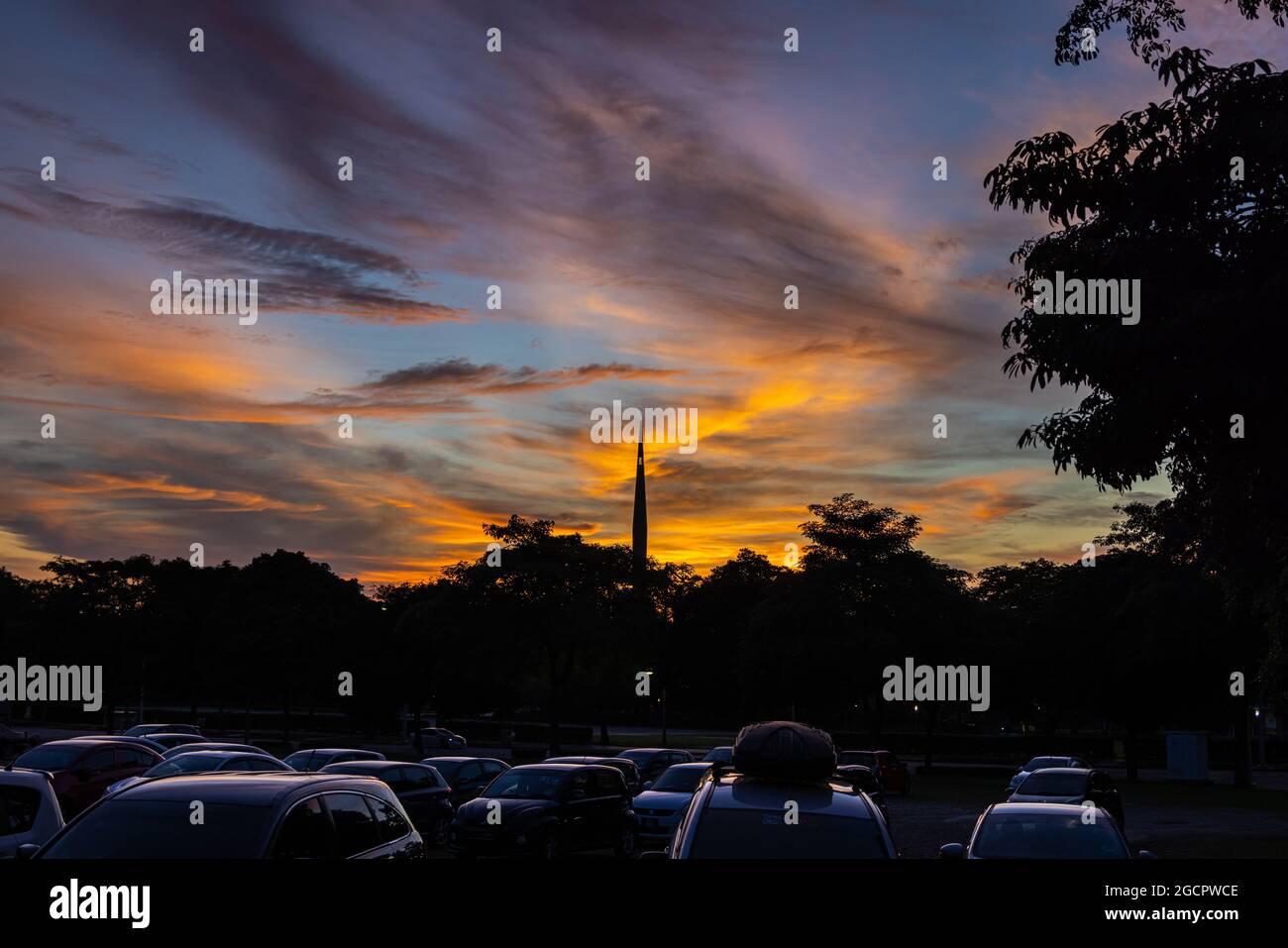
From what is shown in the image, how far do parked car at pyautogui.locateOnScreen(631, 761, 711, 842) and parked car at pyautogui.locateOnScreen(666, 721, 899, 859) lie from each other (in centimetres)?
1273

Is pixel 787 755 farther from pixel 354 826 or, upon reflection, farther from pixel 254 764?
pixel 254 764

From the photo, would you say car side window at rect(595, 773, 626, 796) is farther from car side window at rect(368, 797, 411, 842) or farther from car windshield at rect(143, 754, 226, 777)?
car side window at rect(368, 797, 411, 842)

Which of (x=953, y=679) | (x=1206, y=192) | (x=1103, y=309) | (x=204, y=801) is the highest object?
(x=1206, y=192)

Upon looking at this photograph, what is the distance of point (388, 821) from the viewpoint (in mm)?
10641

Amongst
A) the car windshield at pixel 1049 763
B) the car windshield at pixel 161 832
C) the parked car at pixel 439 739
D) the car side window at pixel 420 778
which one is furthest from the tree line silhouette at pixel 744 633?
the car windshield at pixel 161 832

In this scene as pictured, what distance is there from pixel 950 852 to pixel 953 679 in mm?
54659

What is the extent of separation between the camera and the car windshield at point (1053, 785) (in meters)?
24.8

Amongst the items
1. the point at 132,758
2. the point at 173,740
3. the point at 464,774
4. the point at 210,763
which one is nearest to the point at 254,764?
the point at 210,763

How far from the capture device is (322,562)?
91.2 meters

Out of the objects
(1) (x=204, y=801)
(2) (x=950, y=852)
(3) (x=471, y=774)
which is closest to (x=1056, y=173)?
(2) (x=950, y=852)

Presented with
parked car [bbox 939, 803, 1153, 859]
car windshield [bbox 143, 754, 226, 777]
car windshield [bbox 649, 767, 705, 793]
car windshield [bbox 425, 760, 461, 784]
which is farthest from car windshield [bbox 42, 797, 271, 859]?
car windshield [bbox 425, 760, 461, 784]

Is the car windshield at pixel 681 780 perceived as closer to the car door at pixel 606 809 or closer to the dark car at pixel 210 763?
the car door at pixel 606 809

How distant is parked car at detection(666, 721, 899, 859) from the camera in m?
9.44
